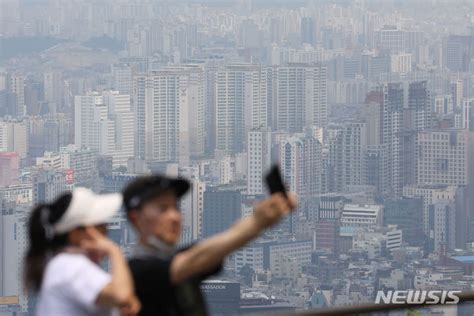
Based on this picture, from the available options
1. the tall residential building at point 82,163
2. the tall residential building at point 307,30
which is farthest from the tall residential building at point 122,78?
the tall residential building at point 307,30

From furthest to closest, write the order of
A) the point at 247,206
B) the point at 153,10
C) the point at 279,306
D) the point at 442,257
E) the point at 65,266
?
1. the point at 153,10
2. the point at 247,206
3. the point at 442,257
4. the point at 279,306
5. the point at 65,266

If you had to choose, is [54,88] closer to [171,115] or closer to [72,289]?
[171,115]

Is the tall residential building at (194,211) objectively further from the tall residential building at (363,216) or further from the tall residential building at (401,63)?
the tall residential building at (401,63)

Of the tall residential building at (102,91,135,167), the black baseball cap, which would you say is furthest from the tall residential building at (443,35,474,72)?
the black baseball cap

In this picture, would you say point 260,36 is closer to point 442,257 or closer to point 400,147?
point 400,147

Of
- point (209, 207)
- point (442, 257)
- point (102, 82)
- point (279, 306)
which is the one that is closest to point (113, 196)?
point (279, 306)

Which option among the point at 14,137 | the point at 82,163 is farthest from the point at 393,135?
the point at 14,137
